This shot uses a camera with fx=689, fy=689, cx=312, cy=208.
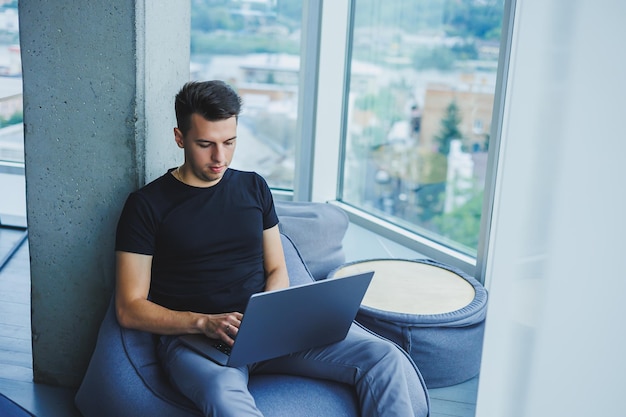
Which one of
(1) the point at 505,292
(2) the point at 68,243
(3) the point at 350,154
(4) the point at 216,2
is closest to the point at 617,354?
(1) the point at 505,292

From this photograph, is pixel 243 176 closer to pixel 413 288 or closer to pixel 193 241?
pixel 193 241

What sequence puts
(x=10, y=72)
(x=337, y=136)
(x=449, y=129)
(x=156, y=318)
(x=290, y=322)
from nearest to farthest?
(x=290, y=322)
(x=156, y=318)
(x=449, y=129)
(x=337, y=136)
(x=10, y=72)

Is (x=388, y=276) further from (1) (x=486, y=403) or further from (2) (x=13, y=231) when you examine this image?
(2) (x=13, y=231)

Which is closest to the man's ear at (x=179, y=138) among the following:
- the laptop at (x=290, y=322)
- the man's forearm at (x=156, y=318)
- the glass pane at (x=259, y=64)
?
the man's forearm at (x=156, y=318)

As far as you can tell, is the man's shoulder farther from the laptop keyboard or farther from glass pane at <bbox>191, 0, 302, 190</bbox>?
glass pane at <bbox>191, 0, 302, 190</bbox>

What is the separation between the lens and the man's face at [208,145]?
2.21 m

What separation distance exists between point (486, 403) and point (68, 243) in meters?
1.88

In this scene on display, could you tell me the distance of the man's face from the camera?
221cm

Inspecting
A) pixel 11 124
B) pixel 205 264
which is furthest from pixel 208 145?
pixel 11 124

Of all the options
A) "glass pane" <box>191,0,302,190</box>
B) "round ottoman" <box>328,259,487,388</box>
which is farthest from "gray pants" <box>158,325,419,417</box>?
"glass pane" <box>191,0,302,190</box>

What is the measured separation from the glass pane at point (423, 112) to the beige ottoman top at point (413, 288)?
0.54 meters

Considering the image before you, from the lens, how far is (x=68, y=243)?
2.53 meters

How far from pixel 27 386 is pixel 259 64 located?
8.16 feet

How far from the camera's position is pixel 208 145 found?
2.22 meters
